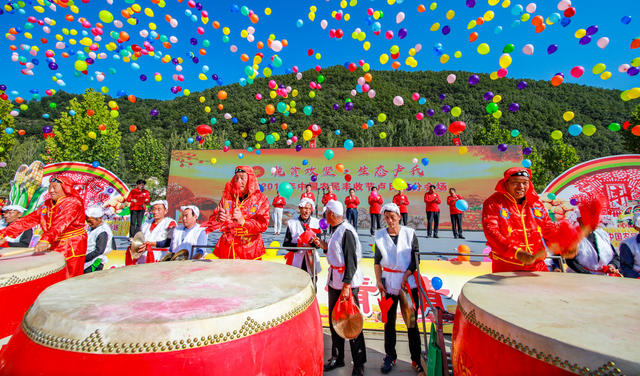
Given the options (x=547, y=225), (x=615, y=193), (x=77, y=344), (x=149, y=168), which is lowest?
(x=77, y=344)

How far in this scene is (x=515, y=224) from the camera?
240 cm

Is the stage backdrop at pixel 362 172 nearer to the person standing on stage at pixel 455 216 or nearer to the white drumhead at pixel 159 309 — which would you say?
the person standing on stage at pixel 455 216

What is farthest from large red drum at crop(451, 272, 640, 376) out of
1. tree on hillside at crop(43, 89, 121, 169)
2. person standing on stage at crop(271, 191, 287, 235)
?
tree on hillside at crop(43, 89, 121, 169)

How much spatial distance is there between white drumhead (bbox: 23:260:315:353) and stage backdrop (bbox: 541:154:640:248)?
8.07m

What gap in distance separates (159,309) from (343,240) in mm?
1632

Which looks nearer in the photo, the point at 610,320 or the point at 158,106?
the point at 610,320

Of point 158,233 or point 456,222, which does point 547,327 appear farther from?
point 456,222

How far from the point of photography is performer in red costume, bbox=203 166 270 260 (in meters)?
2.94

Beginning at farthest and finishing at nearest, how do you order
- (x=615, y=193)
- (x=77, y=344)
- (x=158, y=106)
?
(x=158, y=106), (x=615, y=193), (x=77, y=344)

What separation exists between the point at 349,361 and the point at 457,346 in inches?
64.3

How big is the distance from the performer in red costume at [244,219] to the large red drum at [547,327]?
2023 millimetres

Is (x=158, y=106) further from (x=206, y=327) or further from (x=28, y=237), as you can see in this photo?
(x=206, y=327)

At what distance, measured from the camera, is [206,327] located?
3.79 feet

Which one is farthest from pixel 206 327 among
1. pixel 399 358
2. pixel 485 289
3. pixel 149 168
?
pixel 149 168
